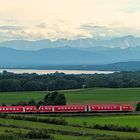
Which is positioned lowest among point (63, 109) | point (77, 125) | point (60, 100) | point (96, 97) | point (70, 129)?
point (70, 129)

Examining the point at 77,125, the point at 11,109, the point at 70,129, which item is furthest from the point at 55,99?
the point at 70,129

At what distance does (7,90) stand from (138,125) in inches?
2911

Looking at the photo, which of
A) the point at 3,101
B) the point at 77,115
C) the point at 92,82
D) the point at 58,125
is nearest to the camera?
the point at 58,125

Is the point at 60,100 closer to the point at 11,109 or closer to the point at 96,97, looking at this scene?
the point at 96,97

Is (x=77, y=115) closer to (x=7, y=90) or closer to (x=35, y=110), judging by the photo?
(x=35, y=110)

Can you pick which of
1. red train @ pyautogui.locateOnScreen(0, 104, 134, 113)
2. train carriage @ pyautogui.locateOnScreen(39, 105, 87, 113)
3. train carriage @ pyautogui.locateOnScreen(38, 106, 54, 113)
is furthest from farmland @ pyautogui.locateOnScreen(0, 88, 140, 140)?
red train @ pyautogui.locateOnScreen(0, 104, 134, 113)

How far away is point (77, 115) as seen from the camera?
68.6 metres

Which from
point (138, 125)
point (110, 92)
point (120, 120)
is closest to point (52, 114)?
point (120, 120)

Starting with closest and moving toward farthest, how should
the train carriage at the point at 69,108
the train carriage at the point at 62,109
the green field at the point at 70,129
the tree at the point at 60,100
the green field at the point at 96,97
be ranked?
1. the green field at the point at 70,129
2. the train carriage at the point at 62,109
3. the train carriage at the point at 69,108
4. the tree at the point at 60,100
5. the green field at the point at 96,97

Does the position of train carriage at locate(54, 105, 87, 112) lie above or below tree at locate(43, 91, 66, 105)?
below

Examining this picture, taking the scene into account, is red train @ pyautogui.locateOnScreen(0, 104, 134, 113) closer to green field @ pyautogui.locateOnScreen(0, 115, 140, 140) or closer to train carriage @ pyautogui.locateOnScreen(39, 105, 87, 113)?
train carriage @ pyautogui.locateOnScreen(39, 105, 87, 113)

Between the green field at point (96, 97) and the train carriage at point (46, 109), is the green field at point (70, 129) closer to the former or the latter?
the train carriage at point (46, 109)

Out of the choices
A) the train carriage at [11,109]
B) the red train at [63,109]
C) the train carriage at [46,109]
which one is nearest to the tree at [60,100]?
the red train at [63,109]

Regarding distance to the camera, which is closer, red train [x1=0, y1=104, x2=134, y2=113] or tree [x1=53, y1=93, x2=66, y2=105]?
red train [x1=0, y1=104, x2=134, y2=113]
